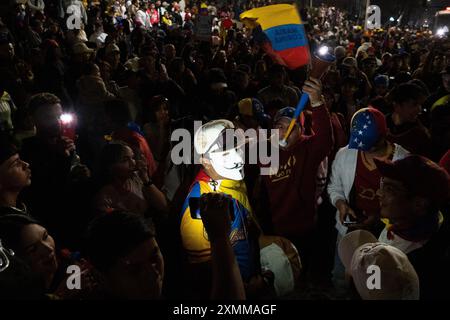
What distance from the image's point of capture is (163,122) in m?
5.37

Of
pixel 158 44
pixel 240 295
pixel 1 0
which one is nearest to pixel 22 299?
pixel 240 295

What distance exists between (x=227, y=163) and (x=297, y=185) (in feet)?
2.99

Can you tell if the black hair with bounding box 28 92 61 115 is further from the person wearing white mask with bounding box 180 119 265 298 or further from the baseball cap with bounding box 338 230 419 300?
the baseball cap with bounding box 338 230 419 300

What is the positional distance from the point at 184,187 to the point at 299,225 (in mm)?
1048

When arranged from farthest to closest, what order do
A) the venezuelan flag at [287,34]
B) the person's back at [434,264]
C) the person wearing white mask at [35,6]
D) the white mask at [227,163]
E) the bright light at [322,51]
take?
the person wearing white mask at [35,6]
the venezuelan flag at [287,34]
the bright light at [322,51]
the white mask at [227,163]
the person's back at [434,264]

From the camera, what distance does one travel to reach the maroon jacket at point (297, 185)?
378 cm

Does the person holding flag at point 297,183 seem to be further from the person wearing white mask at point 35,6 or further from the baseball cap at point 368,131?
the person wearing white mask at point 35,6

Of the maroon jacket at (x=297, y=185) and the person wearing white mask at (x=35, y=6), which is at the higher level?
the person wearing white mask at (x=35, y=6)

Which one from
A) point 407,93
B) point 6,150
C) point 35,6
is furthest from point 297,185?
point 35,6

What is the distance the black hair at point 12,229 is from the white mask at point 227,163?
1263mm

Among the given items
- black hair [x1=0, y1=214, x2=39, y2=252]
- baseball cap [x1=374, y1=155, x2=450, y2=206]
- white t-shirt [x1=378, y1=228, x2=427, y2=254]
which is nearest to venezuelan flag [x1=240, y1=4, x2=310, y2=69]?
baseball cap [x1=374, y1=155, x2=450, y2=206]

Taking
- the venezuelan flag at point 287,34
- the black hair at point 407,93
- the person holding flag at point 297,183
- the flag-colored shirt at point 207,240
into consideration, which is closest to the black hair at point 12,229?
the flag-colored shirt at point 207,240

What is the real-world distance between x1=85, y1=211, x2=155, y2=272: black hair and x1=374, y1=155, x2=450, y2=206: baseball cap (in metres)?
1.39

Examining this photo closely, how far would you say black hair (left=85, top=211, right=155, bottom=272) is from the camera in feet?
6.29
